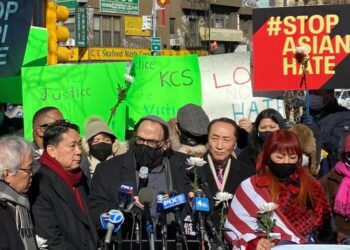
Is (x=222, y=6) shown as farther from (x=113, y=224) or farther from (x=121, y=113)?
(x=113, y=224)

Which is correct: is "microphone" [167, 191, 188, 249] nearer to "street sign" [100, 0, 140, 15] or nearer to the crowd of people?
the crowd of people

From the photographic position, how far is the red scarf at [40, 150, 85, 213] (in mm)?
4434

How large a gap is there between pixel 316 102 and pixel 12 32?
3.43 m

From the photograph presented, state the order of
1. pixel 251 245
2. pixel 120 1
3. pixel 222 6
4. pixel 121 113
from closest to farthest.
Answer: pixel 251 245
pixel 121 113
pixel 120 1
pixel 222 6

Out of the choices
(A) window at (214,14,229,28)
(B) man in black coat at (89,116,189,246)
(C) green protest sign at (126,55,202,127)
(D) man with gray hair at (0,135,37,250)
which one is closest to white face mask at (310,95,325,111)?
(C) green protest sign at (126,55,202,127)

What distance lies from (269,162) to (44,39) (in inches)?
146

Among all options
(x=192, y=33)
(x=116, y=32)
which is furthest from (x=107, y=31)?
(x=192, y=33)

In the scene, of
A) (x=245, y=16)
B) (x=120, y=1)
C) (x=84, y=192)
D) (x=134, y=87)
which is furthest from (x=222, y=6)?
(x=84, y=192)

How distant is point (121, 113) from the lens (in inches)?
288

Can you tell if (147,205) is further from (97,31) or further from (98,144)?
(97,31)

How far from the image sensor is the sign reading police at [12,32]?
5625 mm

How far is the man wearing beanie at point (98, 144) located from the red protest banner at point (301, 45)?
6.57ft

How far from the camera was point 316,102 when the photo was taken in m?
7.78

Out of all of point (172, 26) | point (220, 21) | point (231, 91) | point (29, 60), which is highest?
point (220, 21)
